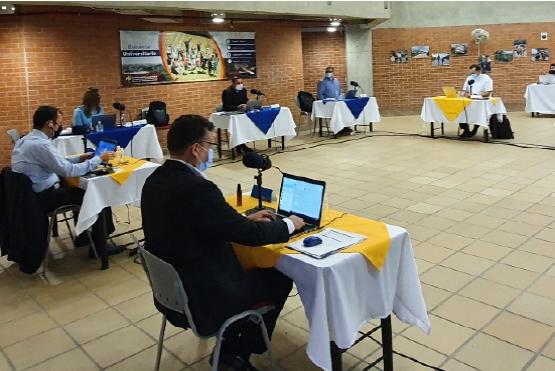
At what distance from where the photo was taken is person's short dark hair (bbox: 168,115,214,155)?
2.27m

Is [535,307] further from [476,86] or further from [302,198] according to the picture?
[476,86]

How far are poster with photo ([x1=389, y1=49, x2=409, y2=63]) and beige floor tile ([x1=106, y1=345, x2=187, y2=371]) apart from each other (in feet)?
37.1

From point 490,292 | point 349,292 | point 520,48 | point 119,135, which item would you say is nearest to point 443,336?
point 490,292

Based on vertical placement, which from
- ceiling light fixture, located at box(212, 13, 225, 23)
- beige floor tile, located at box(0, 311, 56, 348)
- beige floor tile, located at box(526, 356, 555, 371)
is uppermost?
ceiling light fixture, located at box(212, 13, 225, 23)

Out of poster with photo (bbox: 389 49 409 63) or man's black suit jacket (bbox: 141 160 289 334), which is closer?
man's black suit jacket (bbox: 141 160 289 334)

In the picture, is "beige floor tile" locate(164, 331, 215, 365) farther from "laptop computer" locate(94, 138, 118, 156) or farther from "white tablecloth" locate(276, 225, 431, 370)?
"laptop computer" locate(94, 138, 118, 156)

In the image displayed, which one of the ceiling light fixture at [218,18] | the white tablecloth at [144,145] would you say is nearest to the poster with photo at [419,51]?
the ceiling light fixture at [218,18]

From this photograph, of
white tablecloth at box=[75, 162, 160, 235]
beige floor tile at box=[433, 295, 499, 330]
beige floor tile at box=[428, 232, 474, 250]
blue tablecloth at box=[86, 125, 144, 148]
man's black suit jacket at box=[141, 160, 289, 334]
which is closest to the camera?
man's black suit jacket at box=[141, 160, 289, 334]

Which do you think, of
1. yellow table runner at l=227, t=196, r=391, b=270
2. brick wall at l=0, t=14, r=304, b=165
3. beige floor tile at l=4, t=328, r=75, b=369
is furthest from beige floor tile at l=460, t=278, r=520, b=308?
brick wall at l=0, t=14, r=304, b=165

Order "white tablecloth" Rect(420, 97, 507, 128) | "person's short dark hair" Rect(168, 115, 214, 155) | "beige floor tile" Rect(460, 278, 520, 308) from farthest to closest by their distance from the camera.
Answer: "white tablecloth" Rect(420, 97, 507, 128)
"beige floor tile" Rect(460, 278, 520, 308)
"person's short dark hair" Rect(168, 115, 214, 155)

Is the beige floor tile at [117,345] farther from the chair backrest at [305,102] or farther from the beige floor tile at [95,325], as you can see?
the chair backrest at [305,102]

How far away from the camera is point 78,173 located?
4016mm

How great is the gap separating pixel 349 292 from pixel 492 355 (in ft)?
3.44

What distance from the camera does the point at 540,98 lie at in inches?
441
